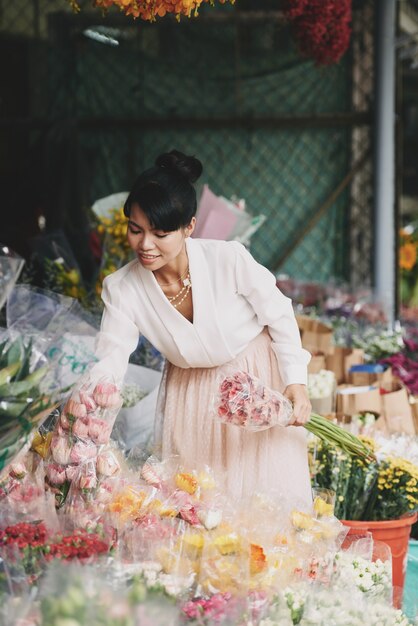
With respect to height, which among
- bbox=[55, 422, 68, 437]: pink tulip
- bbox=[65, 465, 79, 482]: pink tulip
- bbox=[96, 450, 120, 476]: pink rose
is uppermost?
bbox=[55, 422, 68, 437]: pink tulip

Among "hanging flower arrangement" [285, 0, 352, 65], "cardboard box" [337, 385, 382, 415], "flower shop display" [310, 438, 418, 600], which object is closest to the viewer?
"flower shop display" [310, 438, 418, 600]

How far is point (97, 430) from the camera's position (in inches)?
85.2

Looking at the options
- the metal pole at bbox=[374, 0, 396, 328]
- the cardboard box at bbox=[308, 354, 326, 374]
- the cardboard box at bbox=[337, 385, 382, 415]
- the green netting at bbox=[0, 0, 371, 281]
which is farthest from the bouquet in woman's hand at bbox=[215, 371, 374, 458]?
the green netting at bbox=[0, 0, 371, 281]

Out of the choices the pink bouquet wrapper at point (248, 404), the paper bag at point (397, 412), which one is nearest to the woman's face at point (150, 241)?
the pink bouquet wrapper at point (248, 404)

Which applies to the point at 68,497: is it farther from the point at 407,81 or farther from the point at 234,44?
the point at 407,81

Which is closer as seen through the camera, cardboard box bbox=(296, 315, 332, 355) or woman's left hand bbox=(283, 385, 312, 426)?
woman's left hand bbox=(283, 385, 312, 426)

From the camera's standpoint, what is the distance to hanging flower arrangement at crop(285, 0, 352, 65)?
4.61 m

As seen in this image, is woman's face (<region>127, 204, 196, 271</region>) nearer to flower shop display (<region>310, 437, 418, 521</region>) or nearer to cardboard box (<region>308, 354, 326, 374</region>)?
flower shop display (<region>310, 437, 418, 521</region>)

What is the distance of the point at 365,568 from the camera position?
221 centimetres

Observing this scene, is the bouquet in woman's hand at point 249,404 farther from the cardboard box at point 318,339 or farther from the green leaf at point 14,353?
the cardboard box at point 318,339

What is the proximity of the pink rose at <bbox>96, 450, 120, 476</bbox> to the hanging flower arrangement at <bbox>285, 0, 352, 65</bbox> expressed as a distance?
10.2 ft

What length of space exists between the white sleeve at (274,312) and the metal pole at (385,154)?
3528mm

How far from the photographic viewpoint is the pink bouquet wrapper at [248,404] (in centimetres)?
245

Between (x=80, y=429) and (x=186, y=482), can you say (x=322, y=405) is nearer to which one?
(x=186, y=482)
